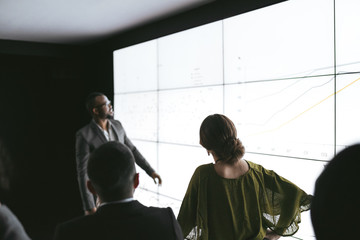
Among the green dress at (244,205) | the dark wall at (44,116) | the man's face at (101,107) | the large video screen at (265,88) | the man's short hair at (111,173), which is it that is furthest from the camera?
the dark wall at (44,116)

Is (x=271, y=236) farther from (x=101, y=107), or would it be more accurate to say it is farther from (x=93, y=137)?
(x=101, y=107)

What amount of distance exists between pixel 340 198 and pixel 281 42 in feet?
7.90

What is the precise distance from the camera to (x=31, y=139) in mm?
5859

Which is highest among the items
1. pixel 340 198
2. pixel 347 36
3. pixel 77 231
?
pixel 347 36

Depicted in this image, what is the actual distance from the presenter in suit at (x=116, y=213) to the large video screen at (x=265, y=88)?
1.32 meters

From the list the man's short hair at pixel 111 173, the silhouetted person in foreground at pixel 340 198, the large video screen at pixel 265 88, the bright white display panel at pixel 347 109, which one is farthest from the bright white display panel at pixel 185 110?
the silhouetted person in foreground at pixel 340 198

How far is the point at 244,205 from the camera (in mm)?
1727

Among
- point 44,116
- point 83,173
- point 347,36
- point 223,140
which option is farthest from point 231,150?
point 44,116

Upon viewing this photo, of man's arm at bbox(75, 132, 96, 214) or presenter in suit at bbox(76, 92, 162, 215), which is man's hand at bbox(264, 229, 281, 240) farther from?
man's arm at bbox(75, 132, 96, 214)

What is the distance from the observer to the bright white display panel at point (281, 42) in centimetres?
243

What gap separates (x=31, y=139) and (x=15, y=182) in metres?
0.75

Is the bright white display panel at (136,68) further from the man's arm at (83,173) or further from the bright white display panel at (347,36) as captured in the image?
the bright white display panel at (347,36)

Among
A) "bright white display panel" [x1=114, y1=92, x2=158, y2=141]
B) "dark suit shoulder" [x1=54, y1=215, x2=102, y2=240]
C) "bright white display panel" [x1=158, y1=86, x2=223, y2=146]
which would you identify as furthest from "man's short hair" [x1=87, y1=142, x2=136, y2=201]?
"bright white display panel" [x1=114, y1=92, x2=158, y2=141]

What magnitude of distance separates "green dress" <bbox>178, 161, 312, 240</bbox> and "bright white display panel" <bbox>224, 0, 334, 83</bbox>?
1084 mm
